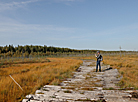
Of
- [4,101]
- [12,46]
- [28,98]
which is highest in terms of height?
[12,46]

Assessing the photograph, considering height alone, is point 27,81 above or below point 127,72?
below

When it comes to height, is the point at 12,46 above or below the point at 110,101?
above

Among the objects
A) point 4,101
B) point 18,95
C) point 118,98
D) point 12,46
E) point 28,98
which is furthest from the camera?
point 12,46

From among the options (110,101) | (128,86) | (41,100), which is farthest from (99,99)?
(128,86)

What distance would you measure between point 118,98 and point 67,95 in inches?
70.9

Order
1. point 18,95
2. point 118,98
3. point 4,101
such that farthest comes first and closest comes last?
point 18,95 < point 4,101 < point 118,98

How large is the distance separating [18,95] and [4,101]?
611 mm

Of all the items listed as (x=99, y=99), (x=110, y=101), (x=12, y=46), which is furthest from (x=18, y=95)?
(x=12, y=46)

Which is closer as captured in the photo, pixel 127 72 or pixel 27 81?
pixel 27 81

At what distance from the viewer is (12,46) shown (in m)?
65.4

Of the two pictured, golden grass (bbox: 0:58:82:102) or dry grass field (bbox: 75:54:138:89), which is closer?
golden grass (bbox: 0:58:82:102)

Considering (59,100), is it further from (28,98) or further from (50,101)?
(28,98)

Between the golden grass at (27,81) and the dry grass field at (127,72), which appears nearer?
the golden grass at (27,81)

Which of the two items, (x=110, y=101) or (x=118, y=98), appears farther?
(x=118, y=98)
